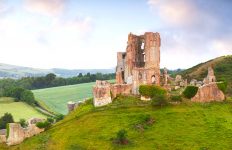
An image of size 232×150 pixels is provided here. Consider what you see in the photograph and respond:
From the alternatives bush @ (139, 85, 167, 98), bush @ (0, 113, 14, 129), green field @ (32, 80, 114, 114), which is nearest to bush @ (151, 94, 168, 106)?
bush @ (139, 85, 167, 98)

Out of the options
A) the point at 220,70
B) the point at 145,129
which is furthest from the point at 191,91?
the point at 220,70

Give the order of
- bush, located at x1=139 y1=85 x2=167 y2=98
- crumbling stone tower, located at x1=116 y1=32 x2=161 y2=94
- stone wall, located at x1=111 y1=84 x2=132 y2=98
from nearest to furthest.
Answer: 1. bush, located at x1=139 y1=85 x2=167 y2=98
2. stone wall, located at x1=111 y1=84 x2=132 y2=98
3. crumbling stone tower, located at x1=116 y1=32 x2=161 y2=94

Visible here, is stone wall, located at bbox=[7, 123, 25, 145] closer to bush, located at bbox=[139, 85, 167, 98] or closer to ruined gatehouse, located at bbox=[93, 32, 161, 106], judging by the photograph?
ruined gatehouse, located at bbox=[93, 32, 161, 106]

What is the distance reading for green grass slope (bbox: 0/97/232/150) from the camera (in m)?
71.8

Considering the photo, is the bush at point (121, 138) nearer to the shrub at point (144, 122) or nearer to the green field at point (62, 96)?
the shrub at point (144, 122)

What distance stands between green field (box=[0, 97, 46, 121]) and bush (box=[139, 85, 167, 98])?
6652 centimetres

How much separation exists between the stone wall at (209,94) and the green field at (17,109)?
73.6 meters

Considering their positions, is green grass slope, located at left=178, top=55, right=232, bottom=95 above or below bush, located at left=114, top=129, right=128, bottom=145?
above

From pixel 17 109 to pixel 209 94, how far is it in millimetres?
88927

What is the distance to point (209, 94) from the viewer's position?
292 feet

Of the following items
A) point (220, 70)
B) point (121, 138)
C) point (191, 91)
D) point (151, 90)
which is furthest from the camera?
point (220, 70)

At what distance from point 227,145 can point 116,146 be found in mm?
16432

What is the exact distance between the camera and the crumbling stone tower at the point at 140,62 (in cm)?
9538

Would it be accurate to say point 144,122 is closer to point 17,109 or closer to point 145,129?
point 145,129
